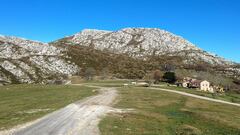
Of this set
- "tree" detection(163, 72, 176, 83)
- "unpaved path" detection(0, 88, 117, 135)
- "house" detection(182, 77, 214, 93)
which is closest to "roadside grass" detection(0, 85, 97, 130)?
"unpaved path" detection(0, 88, 117, 135)

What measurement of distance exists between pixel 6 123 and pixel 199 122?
25.5 metres

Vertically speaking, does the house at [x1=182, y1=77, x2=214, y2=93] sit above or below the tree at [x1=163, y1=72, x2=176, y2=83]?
below

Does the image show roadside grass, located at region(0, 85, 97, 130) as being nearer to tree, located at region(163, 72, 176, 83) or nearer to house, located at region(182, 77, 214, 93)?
house, located at region(182, 77, 214, 93)

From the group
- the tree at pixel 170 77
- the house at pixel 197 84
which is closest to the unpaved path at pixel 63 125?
the house at pixel 197 84

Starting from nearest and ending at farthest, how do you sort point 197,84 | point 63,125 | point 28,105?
1. point 63,125
2. point 28,105
3. point 197,84

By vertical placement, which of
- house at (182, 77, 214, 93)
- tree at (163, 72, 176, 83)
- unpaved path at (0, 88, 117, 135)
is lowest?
unpaved path at (0, 88, 117, 135)

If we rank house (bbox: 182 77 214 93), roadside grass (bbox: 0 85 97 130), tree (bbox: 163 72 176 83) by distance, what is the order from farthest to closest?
tree (bbox: 163 72 176 83) → house (bbox: 182 77 214 93) → roadside grass (bbox: 0 85 97 130)

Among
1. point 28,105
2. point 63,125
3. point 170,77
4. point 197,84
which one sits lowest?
point 63,125

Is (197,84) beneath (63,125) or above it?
above

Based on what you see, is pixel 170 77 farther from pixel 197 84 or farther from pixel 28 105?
pixel 28 105

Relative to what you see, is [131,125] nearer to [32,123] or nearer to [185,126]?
[185,126]

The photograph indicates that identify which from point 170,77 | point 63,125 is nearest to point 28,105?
point 63,125

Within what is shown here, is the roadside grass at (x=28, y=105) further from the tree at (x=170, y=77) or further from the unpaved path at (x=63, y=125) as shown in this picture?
the tree at (x=170, y=77)

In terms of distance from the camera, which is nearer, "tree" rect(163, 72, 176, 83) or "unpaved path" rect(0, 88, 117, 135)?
"unpaved path" rect(0, 88, 117, 135)
